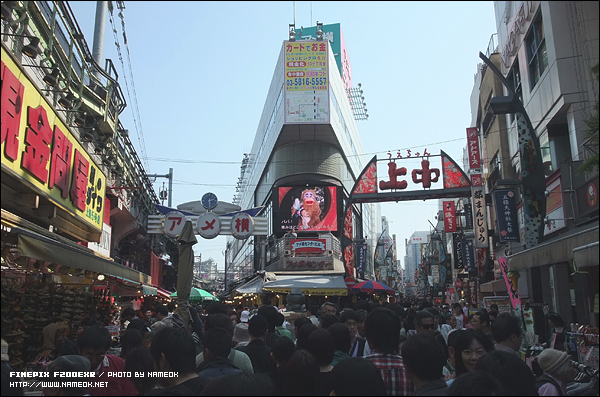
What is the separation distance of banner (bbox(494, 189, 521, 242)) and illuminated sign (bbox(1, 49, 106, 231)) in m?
12.4

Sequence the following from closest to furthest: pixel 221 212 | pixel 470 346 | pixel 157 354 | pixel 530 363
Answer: pixel 157 354, pixel 470 346, pixel 530 363, pixel 221 212

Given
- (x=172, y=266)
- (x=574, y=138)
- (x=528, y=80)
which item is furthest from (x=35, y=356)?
(x=172, y=266)

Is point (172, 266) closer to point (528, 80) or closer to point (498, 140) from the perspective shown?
point (498, 140)

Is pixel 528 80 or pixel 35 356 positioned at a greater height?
pixel 528 80

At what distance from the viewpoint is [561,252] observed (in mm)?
7766

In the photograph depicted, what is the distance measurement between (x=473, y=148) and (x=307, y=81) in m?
19.8

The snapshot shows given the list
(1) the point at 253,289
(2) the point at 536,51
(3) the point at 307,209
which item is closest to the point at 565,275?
(2) the point at 536,51

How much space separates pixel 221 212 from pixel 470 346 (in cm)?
1632

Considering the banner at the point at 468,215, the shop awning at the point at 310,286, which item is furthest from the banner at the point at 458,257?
the shop awning at the point at 310,286

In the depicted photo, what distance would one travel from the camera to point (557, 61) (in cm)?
1266

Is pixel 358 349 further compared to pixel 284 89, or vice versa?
pixel 284 89

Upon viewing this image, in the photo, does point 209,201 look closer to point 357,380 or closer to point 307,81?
point 357,380

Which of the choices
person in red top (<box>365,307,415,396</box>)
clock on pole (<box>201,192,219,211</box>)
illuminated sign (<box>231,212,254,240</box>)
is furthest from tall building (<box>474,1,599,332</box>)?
clock on pole (<box>201,192,219,211</box>)

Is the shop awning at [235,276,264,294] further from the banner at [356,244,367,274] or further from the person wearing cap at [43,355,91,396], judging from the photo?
the person wearing cap at [43,355,91,396]
